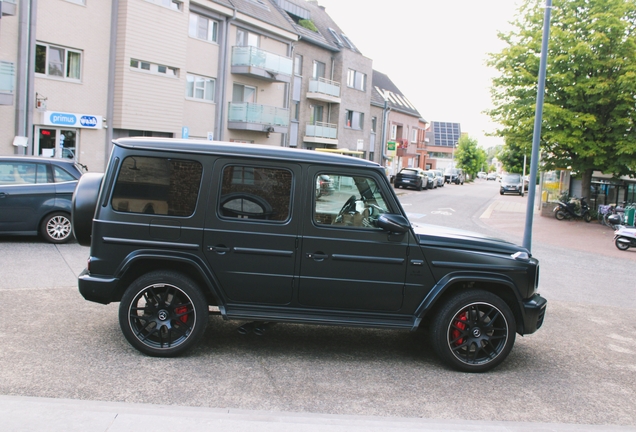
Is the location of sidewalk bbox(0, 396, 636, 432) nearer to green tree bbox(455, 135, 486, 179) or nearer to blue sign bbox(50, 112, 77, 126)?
blue sign bbox(50, 112, 77, 126)

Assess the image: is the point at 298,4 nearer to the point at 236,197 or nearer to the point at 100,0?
the point at 100,0

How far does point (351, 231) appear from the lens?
5676 mm

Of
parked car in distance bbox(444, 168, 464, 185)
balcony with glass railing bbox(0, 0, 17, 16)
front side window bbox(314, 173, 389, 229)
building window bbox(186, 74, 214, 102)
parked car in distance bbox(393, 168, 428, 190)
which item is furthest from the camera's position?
parked car in distance bbox(444, 168, 464, 185)

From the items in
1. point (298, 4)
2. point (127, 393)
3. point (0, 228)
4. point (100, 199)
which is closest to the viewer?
point (127, 393)

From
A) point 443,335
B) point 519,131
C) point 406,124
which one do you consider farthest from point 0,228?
point 406,124

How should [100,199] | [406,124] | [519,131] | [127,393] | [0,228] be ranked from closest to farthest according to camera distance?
1. [127,393]
2. [100,199]
3. [0,228]
4. [519,131]
5. [406,124]

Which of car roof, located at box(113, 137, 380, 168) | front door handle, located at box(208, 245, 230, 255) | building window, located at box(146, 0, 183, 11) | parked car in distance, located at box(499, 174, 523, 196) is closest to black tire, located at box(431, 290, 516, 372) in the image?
car roof, located at box(113, 137, 380, 168)

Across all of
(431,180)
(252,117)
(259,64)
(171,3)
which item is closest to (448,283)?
(171,3)

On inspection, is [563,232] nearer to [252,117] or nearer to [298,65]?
[252,117]

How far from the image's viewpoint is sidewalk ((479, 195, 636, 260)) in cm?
1888

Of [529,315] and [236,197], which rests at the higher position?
[236,197]

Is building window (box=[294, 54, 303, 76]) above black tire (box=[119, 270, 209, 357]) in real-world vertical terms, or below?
above

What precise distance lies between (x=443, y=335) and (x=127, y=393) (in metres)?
2.70

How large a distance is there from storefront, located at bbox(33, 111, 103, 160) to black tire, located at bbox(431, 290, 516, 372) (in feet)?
63.2
